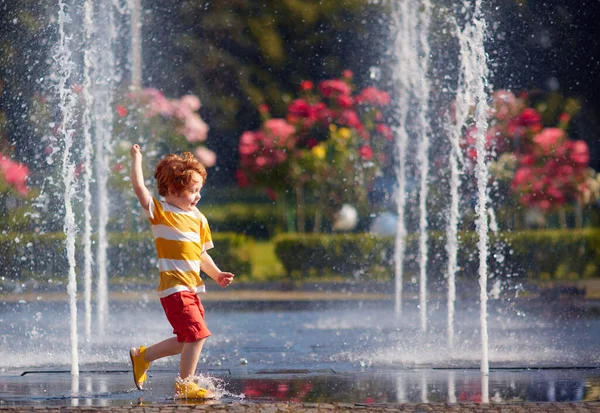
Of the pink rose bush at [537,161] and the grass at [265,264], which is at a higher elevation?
the pink rose bush at [537,161]

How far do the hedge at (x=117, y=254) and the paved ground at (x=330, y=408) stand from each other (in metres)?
10.1

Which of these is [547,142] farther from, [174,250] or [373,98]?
[174,250]

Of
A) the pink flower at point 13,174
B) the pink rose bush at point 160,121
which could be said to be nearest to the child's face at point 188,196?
the pink flower at point 13,174

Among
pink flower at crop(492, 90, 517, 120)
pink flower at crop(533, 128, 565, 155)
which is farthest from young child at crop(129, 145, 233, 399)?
pink flower at crop(492, 90, 517, 120)

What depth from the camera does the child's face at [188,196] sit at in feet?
17.0

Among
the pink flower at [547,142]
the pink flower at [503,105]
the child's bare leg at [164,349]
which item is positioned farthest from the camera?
the pink flower at [503,105]

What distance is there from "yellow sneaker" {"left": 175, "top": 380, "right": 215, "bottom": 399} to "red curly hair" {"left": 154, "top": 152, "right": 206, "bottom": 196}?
32.3 inches

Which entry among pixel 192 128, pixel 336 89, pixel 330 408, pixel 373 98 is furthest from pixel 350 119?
pixel 330 408

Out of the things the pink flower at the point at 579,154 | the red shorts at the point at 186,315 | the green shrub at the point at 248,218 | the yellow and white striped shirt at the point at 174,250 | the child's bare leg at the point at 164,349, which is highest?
the pink flower at the point at 579,154

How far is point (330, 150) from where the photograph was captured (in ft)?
58.5

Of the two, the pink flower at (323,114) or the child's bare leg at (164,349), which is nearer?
the child's bare leg at (164,349)

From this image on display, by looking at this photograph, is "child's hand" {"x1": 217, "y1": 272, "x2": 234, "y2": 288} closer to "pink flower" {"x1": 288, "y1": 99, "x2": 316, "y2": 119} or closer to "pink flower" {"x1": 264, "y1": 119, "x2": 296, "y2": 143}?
"pink flower" {"x1": 264, "y1": 119, "x2": 296, "y2": 143}

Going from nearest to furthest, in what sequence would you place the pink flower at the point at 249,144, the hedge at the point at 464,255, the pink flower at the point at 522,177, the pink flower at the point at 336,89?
the hedge at the point at 464,255 → the pink flower at the point at 522,177 → the pink flower at the point at 336,89 → the pink flower at the point at 249,144

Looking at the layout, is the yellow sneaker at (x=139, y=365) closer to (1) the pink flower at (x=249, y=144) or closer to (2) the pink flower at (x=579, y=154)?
(2) the pink flower at (x=579, y=154)
